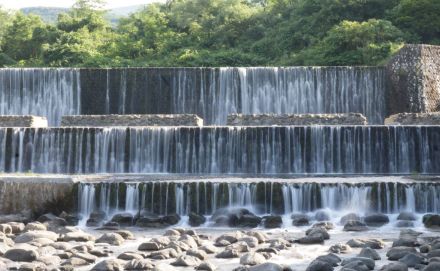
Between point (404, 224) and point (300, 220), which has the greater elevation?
point (300, 220)

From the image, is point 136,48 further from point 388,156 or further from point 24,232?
point 24,232

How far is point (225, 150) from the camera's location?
21.7 m

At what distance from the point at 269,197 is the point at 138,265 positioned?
259 inches

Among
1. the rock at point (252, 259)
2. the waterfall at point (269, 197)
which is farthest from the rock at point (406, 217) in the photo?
the rock at point (252, 259)

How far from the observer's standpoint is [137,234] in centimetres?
1539

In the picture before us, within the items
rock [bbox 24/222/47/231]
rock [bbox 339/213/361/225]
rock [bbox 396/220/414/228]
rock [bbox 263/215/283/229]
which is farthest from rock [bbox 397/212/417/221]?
rock [bbox 24/222/47/231]

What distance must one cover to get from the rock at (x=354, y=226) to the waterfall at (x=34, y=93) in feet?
51.8

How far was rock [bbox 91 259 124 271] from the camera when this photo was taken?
11.0 meters

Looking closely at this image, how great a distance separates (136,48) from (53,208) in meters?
30.3

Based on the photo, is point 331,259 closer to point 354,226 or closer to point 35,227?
point 354,226

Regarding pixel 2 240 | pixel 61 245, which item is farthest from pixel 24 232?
pixel 61 245

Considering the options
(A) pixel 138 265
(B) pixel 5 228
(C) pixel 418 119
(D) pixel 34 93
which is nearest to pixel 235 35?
(D) pixel 34 93

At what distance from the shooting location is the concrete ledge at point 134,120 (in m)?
24.6

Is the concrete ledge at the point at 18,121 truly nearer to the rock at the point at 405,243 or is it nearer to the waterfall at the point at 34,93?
the waterfall at the point at 34,93
